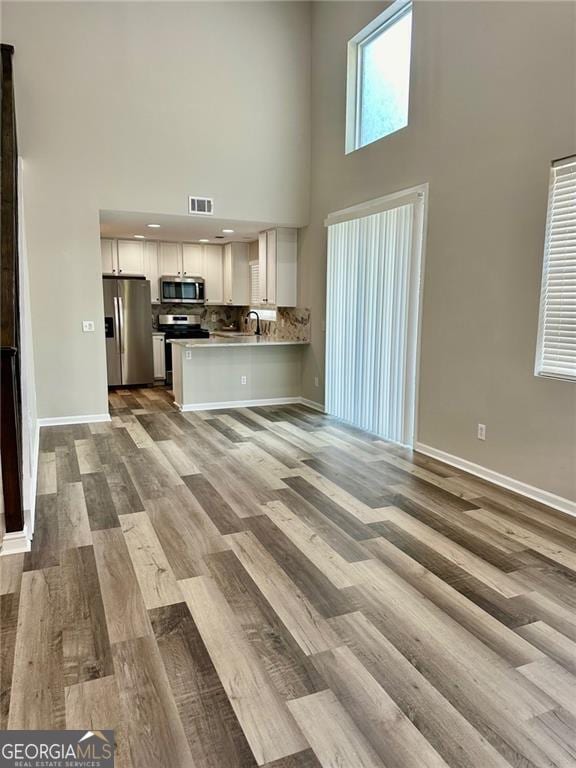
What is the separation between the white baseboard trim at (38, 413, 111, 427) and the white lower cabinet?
2.62 metres

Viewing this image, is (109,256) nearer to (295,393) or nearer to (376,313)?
(295,393)

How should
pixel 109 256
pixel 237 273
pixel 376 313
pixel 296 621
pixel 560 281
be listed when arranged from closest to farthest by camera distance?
pixel 296 621
pixel 560 281
pixel 376 313
pixel 109 256
pixel 237 273

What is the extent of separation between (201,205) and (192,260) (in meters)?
2.67

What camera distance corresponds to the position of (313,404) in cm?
665

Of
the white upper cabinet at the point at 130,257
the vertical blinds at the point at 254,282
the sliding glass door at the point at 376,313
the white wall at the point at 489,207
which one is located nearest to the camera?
the white wall at the point at 489,207

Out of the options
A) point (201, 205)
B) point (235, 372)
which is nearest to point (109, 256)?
point (201, 205)

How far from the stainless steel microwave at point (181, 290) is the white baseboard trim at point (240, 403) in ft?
8.30

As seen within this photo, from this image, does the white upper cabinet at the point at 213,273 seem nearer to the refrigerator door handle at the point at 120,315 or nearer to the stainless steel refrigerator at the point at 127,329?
the stainless steel refrigerator at the point at 127,329

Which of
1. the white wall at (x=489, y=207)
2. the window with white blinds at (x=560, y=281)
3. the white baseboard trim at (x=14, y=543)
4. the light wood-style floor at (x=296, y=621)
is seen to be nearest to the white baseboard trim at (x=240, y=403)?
the light wood-style floor at (x=296, y=621)

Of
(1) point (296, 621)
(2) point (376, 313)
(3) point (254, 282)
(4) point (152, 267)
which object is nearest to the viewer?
(1) point (296, 621)

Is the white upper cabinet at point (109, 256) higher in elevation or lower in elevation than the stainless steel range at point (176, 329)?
higher

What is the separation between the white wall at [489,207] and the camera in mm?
3281

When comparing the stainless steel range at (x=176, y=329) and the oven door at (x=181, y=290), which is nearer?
the oven door at (x=181, y=290)

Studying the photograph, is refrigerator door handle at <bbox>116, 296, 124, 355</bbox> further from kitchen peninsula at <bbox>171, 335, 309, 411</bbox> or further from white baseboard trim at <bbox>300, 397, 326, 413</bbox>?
white baseboard trim at <bbox>300, 397, 326, 413</bbox>
